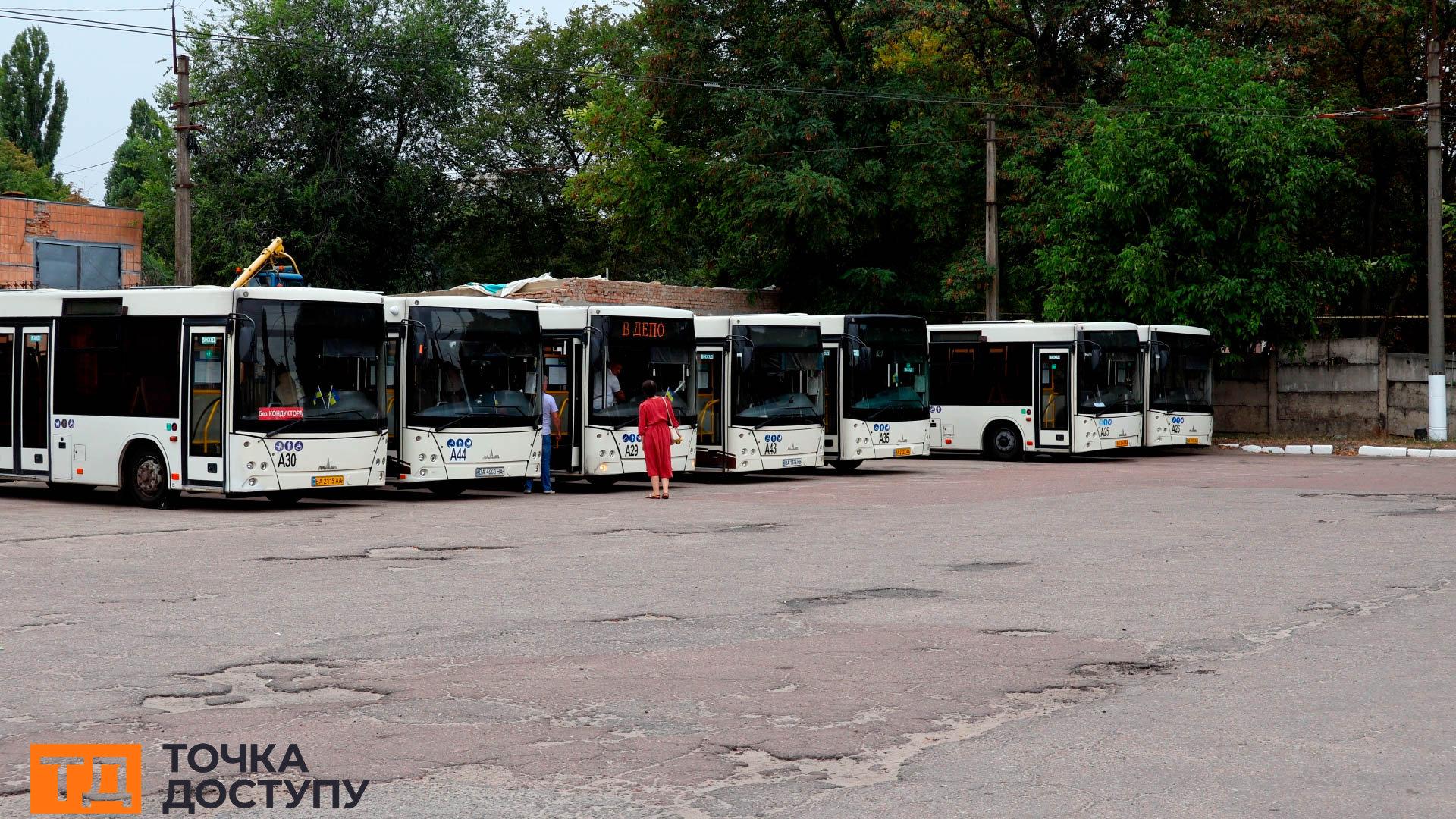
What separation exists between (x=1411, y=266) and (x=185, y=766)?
3890 centimetres

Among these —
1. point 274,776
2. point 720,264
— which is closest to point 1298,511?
point 274,776

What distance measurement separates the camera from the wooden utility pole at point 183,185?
2898 cm

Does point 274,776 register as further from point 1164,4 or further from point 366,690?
point 1164,4

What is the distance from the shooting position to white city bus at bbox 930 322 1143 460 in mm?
32406

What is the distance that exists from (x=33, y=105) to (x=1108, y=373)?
75.4 metres

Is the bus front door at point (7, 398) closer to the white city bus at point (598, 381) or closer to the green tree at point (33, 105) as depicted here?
the white city bus at point (598, 381)

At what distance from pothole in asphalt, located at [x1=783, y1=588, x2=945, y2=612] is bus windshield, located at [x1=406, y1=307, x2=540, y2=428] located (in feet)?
35.5

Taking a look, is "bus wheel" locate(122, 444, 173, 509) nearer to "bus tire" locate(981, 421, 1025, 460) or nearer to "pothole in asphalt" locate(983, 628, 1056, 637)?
"pothole in asphalt" locate(983, 628, 1056, 637)

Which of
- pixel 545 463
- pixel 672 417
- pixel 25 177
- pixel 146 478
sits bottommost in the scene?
pixel 146 478

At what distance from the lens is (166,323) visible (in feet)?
63.8

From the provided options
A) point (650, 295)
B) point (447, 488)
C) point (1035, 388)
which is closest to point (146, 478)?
point (447, 488)

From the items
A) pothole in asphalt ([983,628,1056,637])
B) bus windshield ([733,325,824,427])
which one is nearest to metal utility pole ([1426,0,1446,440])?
bus windshield ([733,325,824,427])

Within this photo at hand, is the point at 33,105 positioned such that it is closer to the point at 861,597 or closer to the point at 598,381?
the point at 598,381

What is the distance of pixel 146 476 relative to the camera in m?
19.8
